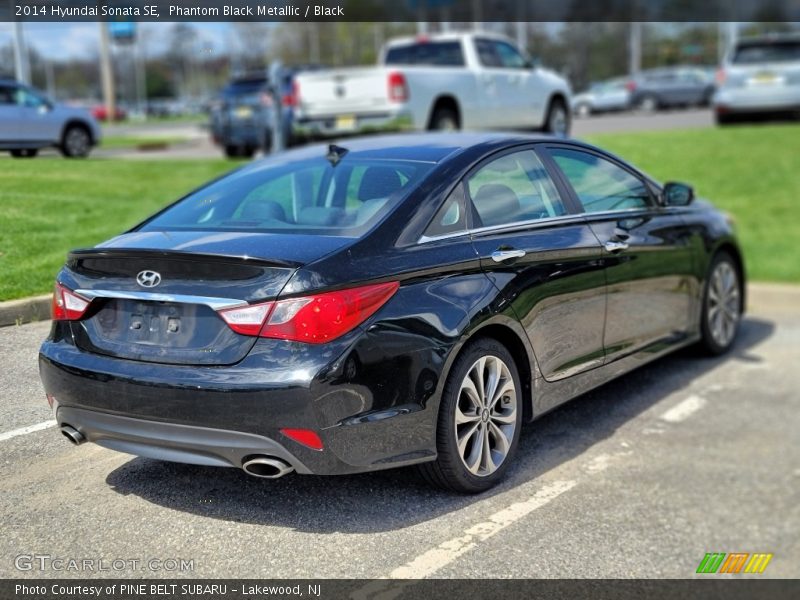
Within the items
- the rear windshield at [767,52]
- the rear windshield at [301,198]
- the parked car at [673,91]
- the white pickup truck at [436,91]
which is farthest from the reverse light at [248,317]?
the parked car at [673,91]

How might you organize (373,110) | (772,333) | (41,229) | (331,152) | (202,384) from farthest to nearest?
(373,110)
(772,333)
(331,152)
(41,229)
(202,384)

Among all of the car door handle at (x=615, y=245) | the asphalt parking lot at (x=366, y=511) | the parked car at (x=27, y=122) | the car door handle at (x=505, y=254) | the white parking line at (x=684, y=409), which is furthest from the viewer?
the white parking line at (x=684, y=409)

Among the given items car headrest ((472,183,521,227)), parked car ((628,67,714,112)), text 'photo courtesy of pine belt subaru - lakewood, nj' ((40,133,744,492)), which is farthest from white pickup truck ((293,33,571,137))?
parked car ((628,67,714,112))

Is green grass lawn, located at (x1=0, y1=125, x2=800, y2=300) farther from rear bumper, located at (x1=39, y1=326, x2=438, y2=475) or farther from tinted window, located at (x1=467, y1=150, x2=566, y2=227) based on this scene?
tinted window, located at (x1=467, y1=150, x2=566, y2=227)

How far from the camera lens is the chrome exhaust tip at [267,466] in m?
3.48

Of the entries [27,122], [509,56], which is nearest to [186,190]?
[27,122]

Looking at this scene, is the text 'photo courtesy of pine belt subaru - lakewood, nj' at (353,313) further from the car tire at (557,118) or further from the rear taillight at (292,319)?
the car tire at (557,118)

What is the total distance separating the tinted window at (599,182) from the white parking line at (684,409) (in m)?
1.27

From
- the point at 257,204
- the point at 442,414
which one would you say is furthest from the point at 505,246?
the point at 257,204

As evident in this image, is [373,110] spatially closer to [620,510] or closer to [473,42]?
[473,42]

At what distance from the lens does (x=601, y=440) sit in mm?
5133

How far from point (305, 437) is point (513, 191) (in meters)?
1.82

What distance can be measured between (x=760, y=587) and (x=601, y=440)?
1.32 meters

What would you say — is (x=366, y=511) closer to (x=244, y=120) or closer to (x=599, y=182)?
(x=599, y=182)
